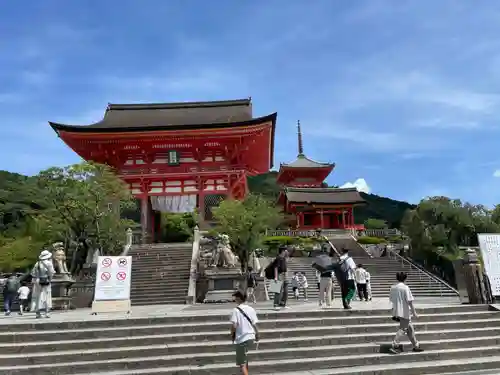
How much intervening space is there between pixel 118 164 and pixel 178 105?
8.39 meters

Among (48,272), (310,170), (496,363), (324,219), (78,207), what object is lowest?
(496,363)

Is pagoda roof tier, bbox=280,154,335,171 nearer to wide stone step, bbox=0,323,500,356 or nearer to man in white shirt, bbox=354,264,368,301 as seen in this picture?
man in white shirt, bbox=354,264,368,301

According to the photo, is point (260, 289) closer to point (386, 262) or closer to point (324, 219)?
point (386, 262)

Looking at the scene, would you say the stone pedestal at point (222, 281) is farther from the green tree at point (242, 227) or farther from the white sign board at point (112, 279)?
the white sign board at point (112, 279)

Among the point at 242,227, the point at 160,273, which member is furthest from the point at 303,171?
the point at 160,273

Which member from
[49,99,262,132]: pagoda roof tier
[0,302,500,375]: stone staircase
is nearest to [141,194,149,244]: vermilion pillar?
→ [49,99,262,132]: pagoda roof tier

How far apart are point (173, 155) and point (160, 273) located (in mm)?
11252

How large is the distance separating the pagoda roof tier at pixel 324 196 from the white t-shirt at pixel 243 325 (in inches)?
1334

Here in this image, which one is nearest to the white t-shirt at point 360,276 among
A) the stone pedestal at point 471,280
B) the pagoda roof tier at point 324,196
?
the stone pedestal at point 471,280

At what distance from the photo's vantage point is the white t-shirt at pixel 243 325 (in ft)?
18.6

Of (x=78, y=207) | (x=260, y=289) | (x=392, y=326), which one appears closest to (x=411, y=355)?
(x=392, y=326)

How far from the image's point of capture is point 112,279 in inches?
437

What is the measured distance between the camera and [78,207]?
1903 cm

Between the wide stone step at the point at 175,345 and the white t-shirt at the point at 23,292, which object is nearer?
the wide stone step at the point at 175,345
